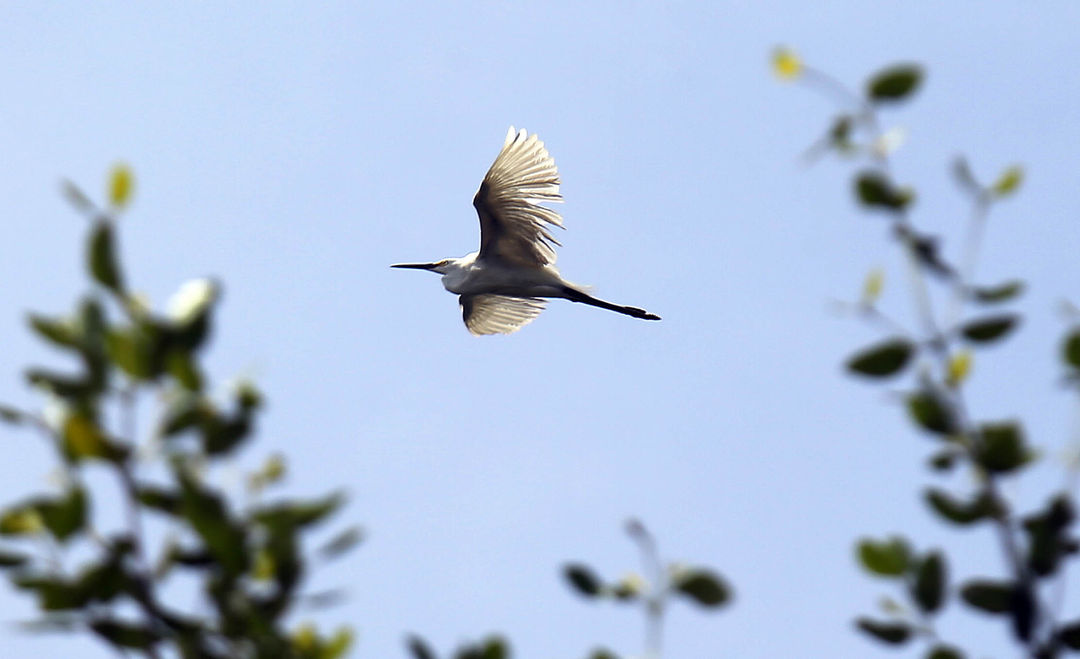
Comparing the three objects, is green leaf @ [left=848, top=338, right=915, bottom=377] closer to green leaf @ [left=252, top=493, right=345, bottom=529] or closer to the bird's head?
green leaf @ [left=252, top=493, right=345, bottom=529]

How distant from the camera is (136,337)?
1764 millimetres

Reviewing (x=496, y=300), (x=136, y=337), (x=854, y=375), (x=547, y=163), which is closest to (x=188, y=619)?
(x=136, y=337)

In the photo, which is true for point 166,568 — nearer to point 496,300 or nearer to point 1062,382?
point 1062,382

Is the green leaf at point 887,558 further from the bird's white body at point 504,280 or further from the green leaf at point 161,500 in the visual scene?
the bird's white body at point 504,280

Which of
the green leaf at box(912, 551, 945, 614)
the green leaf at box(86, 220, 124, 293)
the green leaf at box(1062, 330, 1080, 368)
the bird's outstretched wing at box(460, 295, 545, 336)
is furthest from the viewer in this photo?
the bird's outstretched wing at box(460, 295, 545, 336)

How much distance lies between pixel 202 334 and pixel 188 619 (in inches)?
16.0

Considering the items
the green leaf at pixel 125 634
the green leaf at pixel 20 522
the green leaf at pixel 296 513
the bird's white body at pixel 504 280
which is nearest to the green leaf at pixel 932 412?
the green leaf at pixel 296 513

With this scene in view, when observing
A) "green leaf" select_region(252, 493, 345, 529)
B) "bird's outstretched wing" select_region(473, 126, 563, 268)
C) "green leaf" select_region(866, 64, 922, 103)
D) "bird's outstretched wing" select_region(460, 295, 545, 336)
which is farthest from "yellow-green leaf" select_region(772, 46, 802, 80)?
"bird's outstretched wing" select_region(460, 295, 545, 336)

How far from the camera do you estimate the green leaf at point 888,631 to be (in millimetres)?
2102

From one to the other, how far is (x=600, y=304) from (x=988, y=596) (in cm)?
1220

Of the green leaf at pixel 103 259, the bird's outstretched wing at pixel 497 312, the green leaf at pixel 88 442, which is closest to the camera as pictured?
the green leaf at pixel 88 442

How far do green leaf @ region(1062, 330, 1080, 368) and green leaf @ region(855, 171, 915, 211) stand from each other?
1.48 ft

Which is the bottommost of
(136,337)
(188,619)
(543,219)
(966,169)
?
(188,619)

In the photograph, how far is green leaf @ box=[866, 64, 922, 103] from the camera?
Answer: 2064 mm
